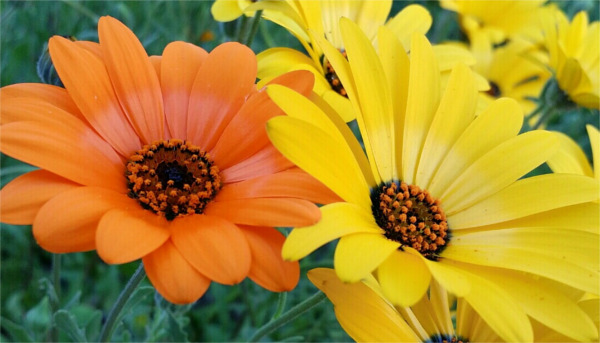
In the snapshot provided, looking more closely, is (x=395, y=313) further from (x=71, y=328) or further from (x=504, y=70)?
(x=504, y=70)

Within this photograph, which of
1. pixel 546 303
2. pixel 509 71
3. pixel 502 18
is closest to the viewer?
pixel 546 303

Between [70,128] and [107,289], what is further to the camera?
[107,289]

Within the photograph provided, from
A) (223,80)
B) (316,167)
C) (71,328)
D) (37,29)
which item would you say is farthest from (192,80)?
(37,29)

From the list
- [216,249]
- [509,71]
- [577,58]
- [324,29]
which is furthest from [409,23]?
[509,71]

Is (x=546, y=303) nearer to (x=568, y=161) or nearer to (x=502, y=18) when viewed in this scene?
(x=568, y=161)

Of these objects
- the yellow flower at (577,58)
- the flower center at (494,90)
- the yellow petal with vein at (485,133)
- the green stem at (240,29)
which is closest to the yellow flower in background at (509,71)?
the flower center at (494,90)

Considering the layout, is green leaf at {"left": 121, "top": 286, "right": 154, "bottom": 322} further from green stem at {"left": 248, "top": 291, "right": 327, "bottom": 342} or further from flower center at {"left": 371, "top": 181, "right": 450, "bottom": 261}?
flower center at {"left": 371, "top": 181, "right": 450, "bottom": 261}
